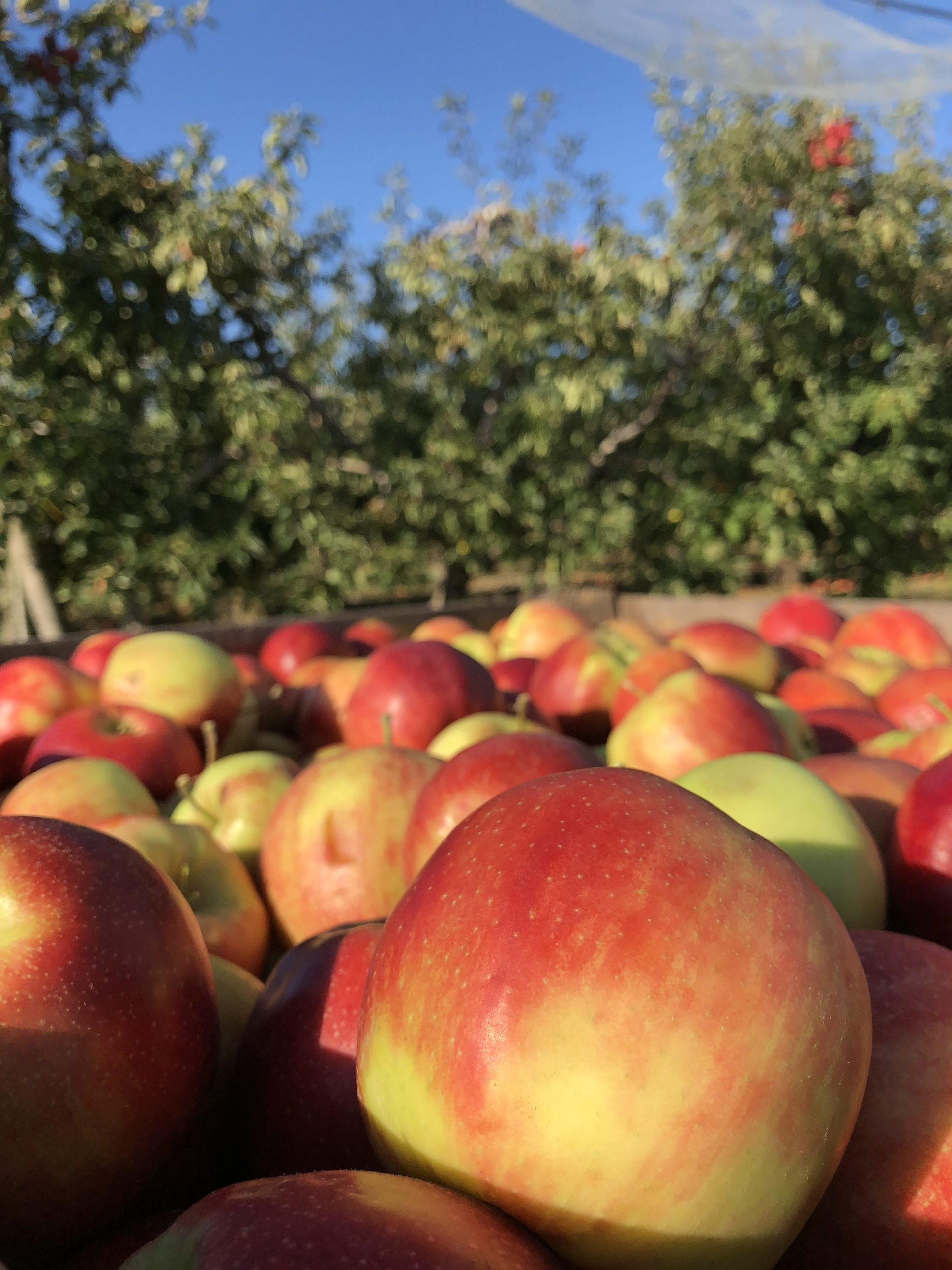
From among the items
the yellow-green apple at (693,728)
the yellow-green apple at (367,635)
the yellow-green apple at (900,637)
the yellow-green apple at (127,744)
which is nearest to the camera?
the yellow-green apple at (693,728)

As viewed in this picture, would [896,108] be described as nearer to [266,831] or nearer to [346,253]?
[346,253]

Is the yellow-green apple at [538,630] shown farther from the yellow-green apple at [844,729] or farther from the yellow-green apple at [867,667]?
the yellow-green apple at [844,729]

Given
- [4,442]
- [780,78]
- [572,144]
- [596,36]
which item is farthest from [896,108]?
[4,442]

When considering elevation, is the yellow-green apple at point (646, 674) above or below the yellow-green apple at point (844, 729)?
above

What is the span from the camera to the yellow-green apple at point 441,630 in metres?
3.24

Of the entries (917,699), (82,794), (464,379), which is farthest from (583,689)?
(464,379)

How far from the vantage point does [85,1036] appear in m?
0.69

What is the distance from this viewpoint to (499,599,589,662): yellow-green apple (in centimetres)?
310

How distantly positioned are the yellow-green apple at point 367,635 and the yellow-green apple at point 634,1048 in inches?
95.0

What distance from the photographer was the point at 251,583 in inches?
230

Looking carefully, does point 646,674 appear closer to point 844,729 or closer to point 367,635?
point 844,729

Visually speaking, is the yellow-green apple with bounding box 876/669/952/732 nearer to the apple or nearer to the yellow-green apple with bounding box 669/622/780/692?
the apple

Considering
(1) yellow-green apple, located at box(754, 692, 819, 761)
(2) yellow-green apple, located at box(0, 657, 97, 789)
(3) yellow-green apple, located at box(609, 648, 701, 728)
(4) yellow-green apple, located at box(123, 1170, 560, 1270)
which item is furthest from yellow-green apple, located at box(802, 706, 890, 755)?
(2) yellow-green apple, located at box(0, 657, 97, 789)

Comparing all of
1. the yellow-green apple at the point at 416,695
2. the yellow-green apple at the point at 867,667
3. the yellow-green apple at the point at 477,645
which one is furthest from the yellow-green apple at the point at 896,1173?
the yellow-green apple at the point at 477,645
